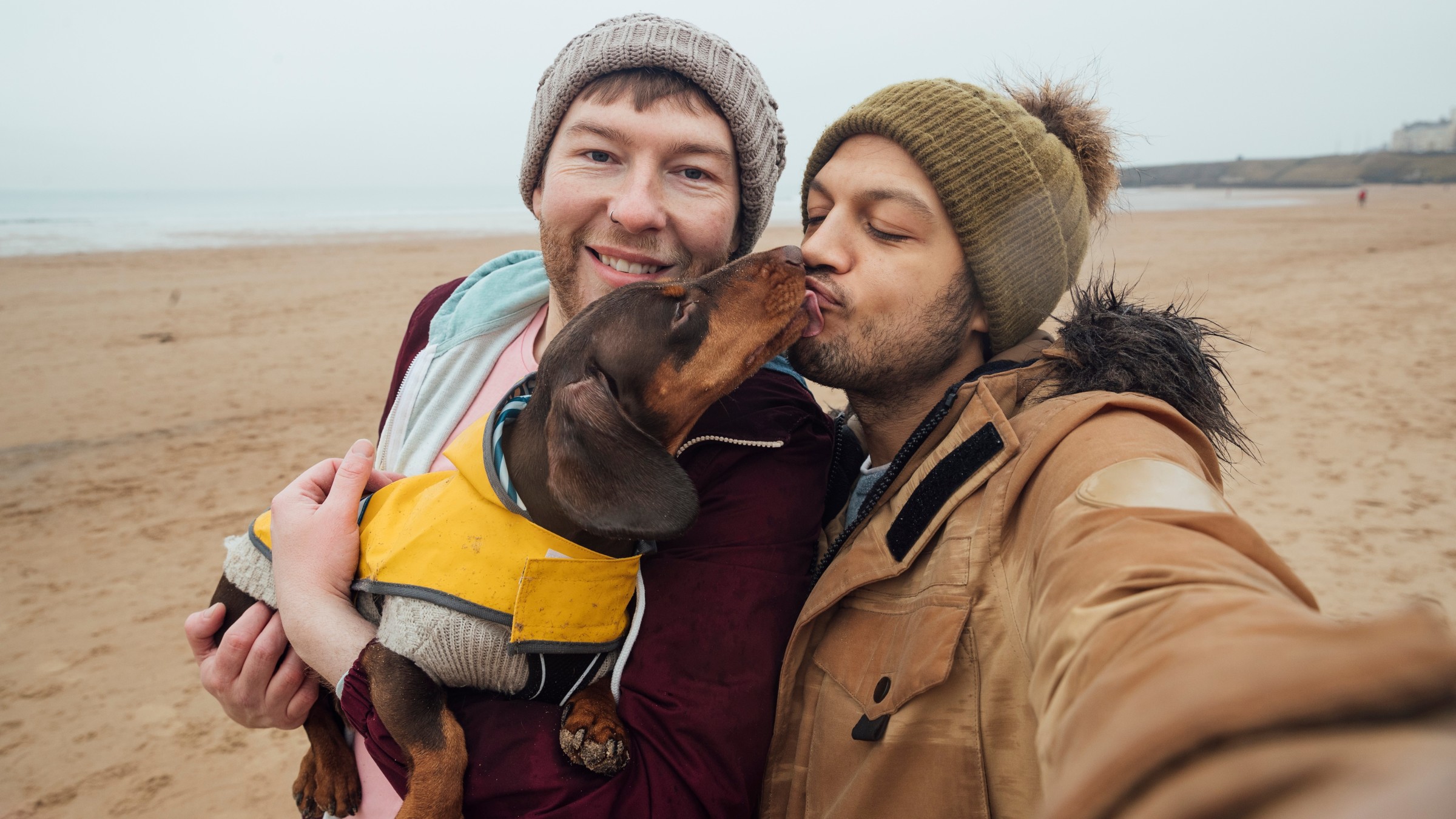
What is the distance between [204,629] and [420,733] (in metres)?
1.01

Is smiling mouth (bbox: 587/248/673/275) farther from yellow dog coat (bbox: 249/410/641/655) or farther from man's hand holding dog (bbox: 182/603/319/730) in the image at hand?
man's hand holding dog (bbox: 182/603/319/730)

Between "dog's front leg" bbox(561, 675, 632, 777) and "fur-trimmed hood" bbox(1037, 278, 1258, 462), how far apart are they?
1.24 meters

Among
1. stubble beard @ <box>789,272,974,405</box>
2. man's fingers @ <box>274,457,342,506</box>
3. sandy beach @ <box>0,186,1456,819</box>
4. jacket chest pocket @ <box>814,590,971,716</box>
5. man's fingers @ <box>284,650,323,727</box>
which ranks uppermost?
stubble beard @ <box>789,272,974,405</box>

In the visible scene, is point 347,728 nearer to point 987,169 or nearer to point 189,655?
point 987,169

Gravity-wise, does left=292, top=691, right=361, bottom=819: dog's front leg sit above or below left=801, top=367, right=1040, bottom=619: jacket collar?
below

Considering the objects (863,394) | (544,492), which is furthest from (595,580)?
(863,394)

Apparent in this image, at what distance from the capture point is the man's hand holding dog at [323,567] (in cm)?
194

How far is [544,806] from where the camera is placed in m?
1.58

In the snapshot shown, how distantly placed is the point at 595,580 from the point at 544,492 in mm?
296

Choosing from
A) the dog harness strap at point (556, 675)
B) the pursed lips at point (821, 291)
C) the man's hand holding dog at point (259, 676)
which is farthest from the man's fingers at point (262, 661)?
the pursed lips at point (821, 291)

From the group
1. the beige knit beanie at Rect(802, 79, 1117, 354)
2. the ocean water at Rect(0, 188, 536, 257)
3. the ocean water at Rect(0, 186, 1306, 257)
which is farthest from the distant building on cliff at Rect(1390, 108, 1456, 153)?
the beige knit beanie at Rect(802, 79, 1117, 354)

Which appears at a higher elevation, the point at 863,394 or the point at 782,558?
the point at 863,394

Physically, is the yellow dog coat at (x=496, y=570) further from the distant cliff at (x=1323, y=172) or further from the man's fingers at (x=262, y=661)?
the distant cliff at (x=1323, y=172)

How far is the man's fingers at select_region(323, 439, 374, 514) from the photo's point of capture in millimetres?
2150
